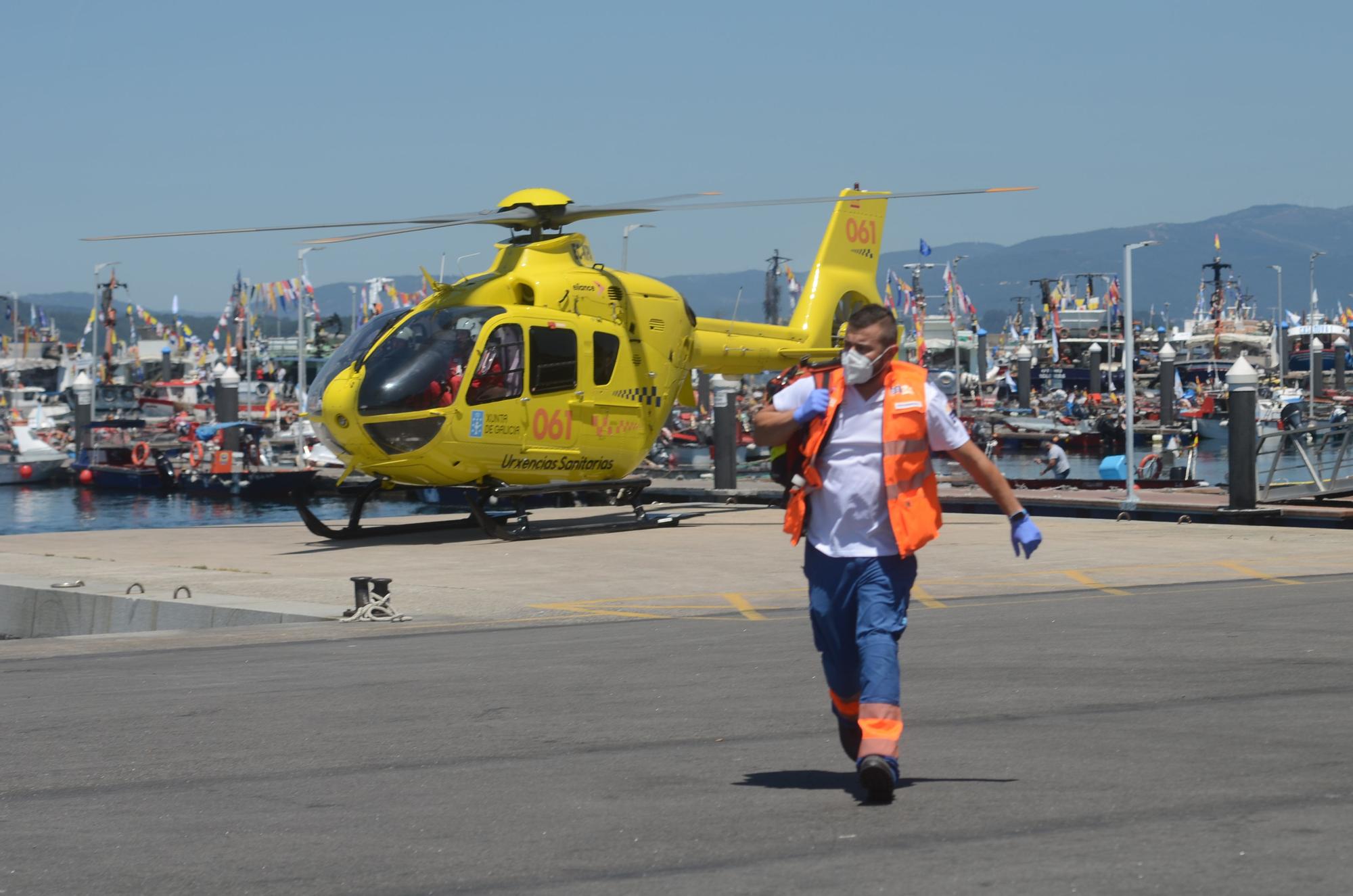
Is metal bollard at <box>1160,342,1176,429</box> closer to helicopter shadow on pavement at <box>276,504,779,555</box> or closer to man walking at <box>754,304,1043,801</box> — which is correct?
helicopter shadow on pavement at <box>276,504,779,555</box>

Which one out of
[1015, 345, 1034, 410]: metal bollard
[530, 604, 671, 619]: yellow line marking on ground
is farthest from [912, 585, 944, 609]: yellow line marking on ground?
[1015, 345, 1034, 410]: metal bollard

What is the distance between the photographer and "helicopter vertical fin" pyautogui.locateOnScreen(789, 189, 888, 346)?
25.7 metres

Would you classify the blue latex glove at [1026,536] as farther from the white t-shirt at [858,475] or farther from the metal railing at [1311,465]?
the metal railing at [1311,465]

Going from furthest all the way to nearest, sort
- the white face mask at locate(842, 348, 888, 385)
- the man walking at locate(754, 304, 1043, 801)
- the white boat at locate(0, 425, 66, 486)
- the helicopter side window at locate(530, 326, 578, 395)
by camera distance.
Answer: the white boat at locate(0, 425, 66, 486)
the helicopter side window at locate(530, 326, 578, 395)
the white face mask at locate(842, 348, 888, 385)
the man walking at locate(754, 304, 1043, 801)

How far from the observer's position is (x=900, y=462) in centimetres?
593

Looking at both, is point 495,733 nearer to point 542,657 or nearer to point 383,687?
point 383,687

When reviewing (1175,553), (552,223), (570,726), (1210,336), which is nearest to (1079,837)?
(570,726)

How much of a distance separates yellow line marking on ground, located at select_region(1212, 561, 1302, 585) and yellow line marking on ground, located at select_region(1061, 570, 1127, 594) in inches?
54.4

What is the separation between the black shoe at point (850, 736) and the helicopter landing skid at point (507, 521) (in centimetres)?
1435

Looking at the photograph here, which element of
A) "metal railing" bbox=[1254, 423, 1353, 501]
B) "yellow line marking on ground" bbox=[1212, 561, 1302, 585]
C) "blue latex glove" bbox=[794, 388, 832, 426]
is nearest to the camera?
"blue latex glove" bbox=[794, 388, 832, 426]

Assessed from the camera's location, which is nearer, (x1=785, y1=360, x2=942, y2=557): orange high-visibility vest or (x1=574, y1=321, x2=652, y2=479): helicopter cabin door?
(x1=785, y1=360, x2=942, y2=557): orange high-visibility vest

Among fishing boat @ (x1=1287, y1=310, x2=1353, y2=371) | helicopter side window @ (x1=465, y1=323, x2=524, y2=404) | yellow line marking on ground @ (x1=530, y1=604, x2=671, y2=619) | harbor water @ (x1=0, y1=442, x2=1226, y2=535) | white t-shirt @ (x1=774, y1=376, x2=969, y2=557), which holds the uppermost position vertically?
fishing boat @ (x1=1287, y1=310, x2=1353, y2=371)

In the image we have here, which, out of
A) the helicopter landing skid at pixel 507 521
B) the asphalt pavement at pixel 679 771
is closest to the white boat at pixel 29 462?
the helicopter landing skid at pixel 507 521

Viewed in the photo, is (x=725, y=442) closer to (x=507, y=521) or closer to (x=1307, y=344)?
(x=507, y=521)
